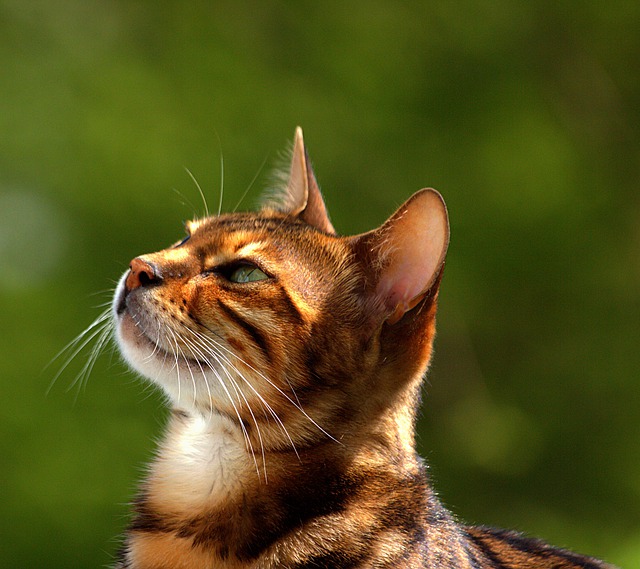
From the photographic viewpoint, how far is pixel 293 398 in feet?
7.20

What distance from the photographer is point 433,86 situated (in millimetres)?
6328

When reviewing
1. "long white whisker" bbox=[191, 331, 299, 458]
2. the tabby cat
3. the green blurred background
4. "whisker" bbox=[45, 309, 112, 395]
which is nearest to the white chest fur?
the tabby cat

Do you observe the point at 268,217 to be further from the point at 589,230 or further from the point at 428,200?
the point at 589,230

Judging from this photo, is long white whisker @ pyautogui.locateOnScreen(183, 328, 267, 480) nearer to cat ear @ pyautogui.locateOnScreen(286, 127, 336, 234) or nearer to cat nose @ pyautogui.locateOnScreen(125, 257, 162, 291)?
cat nose @ pyautogui.locateOnScreen(125, 257, 162, 291)

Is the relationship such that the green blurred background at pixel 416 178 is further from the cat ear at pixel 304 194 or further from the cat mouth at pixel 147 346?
the cat mouth at pixel 147 346

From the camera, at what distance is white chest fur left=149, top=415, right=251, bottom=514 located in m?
2.25

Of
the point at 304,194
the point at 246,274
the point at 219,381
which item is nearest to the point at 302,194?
the point at 304,194

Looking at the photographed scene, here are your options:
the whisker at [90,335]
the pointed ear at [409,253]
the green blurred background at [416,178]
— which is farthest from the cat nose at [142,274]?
the green blurred background at [416,178]

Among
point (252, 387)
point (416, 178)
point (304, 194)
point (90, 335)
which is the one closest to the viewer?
point (252, 387)

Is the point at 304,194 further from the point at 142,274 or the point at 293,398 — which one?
the point at 293,398

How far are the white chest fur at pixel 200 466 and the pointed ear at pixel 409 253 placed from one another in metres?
0.46

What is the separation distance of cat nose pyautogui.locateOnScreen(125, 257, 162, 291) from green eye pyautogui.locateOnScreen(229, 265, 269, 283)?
0.18 m

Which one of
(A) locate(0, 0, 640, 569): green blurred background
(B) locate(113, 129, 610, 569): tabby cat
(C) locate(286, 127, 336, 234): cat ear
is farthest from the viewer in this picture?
(A) locate(0, 0, 640, 569): green blurred background

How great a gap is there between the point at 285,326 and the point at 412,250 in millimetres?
339
